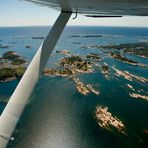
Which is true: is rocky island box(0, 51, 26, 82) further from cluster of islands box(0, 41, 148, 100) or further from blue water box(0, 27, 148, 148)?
blue water box(0, 27, 148, 148)

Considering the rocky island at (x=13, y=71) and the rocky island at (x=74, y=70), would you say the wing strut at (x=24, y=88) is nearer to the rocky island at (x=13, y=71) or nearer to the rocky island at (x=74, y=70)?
the rocky island at (x=74, y=70)

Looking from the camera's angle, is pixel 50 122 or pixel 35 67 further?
pixel 50 122

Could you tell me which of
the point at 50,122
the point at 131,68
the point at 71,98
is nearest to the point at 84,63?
the point at 131,68

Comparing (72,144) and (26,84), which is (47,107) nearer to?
(72,144)

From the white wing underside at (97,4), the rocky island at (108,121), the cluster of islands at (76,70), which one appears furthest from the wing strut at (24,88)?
the cluster of islands at (76,70)

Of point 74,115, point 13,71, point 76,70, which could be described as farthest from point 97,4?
point 76,70

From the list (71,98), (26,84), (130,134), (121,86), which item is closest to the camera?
(26,84)

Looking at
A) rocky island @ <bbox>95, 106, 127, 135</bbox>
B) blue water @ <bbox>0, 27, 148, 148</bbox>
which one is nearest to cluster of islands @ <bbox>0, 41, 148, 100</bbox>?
blue water @ <bbox>0, 27, 148, 148</bbox>

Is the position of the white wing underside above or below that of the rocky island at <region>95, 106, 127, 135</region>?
below
